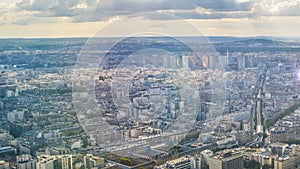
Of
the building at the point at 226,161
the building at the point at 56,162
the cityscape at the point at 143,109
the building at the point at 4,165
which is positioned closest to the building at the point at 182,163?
the cityscape at the point at 143,109

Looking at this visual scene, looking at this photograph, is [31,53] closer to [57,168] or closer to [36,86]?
[36,86]

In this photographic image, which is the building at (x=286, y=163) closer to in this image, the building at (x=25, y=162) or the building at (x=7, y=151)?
the building at (x=25, y=162)

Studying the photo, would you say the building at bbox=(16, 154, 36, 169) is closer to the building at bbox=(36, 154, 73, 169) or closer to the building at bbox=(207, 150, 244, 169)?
the building at bbox=(36, 154, 73, 169)

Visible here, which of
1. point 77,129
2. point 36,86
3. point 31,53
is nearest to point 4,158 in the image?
point 77,129

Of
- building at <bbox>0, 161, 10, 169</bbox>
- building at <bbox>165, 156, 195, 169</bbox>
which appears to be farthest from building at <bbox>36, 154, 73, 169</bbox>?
building at <bbox>165, 156, 195, 169</bbox>

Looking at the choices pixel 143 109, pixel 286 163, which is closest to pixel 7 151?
pixel 143 109
